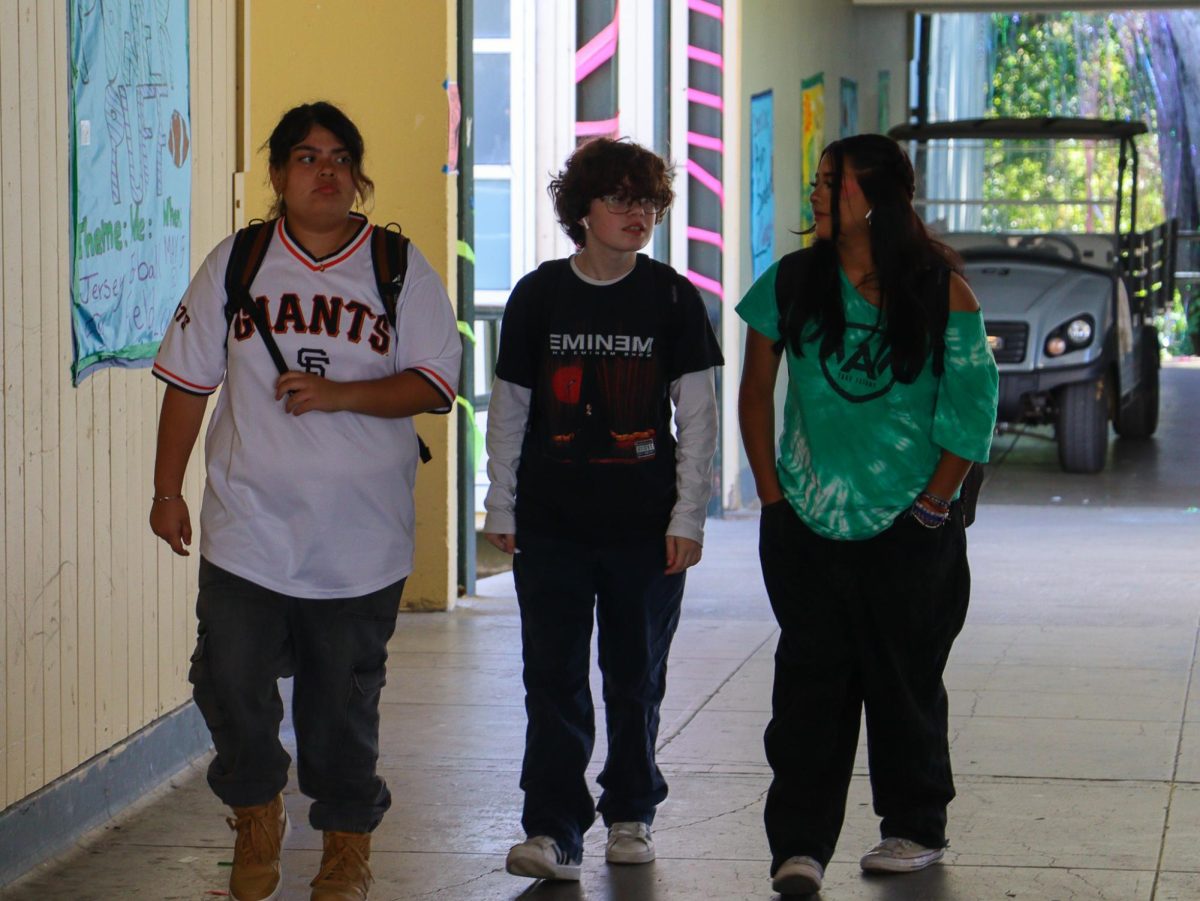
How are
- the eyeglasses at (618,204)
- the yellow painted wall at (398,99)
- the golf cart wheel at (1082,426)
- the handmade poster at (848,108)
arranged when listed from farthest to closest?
the handmade poster at (848,108) → the golf cart wheel at (1082,426) → the yellow painted wall at (398,99) → the eyeglasses at (618,204)

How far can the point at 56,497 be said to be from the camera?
14.1ft

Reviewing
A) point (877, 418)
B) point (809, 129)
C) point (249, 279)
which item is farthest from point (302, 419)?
point (809, 129)

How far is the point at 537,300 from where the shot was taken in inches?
162

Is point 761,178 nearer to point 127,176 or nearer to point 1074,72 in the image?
point 127,176

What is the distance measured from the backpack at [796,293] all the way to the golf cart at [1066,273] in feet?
28.8

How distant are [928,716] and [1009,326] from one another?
30.4 feet

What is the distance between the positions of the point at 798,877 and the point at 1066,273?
1006 centimetres

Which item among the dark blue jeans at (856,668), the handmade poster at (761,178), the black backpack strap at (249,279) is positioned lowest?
the dark blue jeans at (856,668)

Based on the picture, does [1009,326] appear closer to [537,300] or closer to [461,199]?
[461,199]

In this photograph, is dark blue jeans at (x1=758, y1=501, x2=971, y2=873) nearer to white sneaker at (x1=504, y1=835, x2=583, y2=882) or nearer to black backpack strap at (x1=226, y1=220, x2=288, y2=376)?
white sneaker at (x1=504, y1=835, x2=583, y2=882)

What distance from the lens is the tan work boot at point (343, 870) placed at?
3.89 m

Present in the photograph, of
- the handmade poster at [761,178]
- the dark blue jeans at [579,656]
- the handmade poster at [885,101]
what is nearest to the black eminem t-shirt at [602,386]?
the dark blue jeans at [579,656]

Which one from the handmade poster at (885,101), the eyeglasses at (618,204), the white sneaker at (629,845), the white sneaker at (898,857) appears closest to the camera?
the eyeglasses at (618,204)

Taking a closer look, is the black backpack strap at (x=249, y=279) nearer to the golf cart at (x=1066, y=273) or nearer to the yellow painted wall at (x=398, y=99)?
the yellow painted wall at (x=398, y=99)
